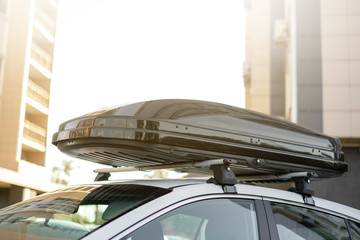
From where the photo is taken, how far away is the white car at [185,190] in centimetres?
265

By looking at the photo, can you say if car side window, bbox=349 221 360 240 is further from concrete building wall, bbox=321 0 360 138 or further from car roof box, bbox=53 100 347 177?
concrete building wall, bbox=321 0 360 138

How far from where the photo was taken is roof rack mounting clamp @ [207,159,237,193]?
290cm

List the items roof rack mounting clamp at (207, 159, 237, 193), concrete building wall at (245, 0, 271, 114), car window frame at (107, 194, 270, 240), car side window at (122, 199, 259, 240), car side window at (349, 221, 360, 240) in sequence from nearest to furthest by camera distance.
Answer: car window frame at (107, 194, 270, 240) < car side window at (122, 199, 259, 240) < roof rack mounting clamp at (207, 159, 237, 193) < car side window at (349, 221, 360, 240) < concrete building wall at (245, 0, 271, 114)

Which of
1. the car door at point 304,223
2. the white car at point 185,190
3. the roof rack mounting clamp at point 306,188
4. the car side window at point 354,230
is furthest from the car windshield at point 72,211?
the car side window at point 354,230

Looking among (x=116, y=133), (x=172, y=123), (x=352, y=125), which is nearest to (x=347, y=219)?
(x=172, y=123)

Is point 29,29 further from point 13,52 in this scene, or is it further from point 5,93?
point 5,93

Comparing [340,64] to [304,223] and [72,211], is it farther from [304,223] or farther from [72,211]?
[72,211]

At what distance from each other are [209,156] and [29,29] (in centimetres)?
3354

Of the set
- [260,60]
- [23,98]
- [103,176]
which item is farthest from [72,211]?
[260,60]

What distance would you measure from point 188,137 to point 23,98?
32.2 metres

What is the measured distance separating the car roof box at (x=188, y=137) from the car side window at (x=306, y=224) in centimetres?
30

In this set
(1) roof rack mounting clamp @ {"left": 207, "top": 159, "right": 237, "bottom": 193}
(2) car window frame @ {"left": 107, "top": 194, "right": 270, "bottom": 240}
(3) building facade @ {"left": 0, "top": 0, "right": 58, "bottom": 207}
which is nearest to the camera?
(2) car window frame @ {"left": 107, "top": 194, "right": 270, "bottom": 240}

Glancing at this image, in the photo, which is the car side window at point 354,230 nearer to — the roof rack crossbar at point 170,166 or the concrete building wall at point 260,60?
the roof rack crossbar at point 170,166

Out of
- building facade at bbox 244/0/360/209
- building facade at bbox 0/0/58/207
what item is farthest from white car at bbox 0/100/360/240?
building facade at bbox 0/0/58/207
